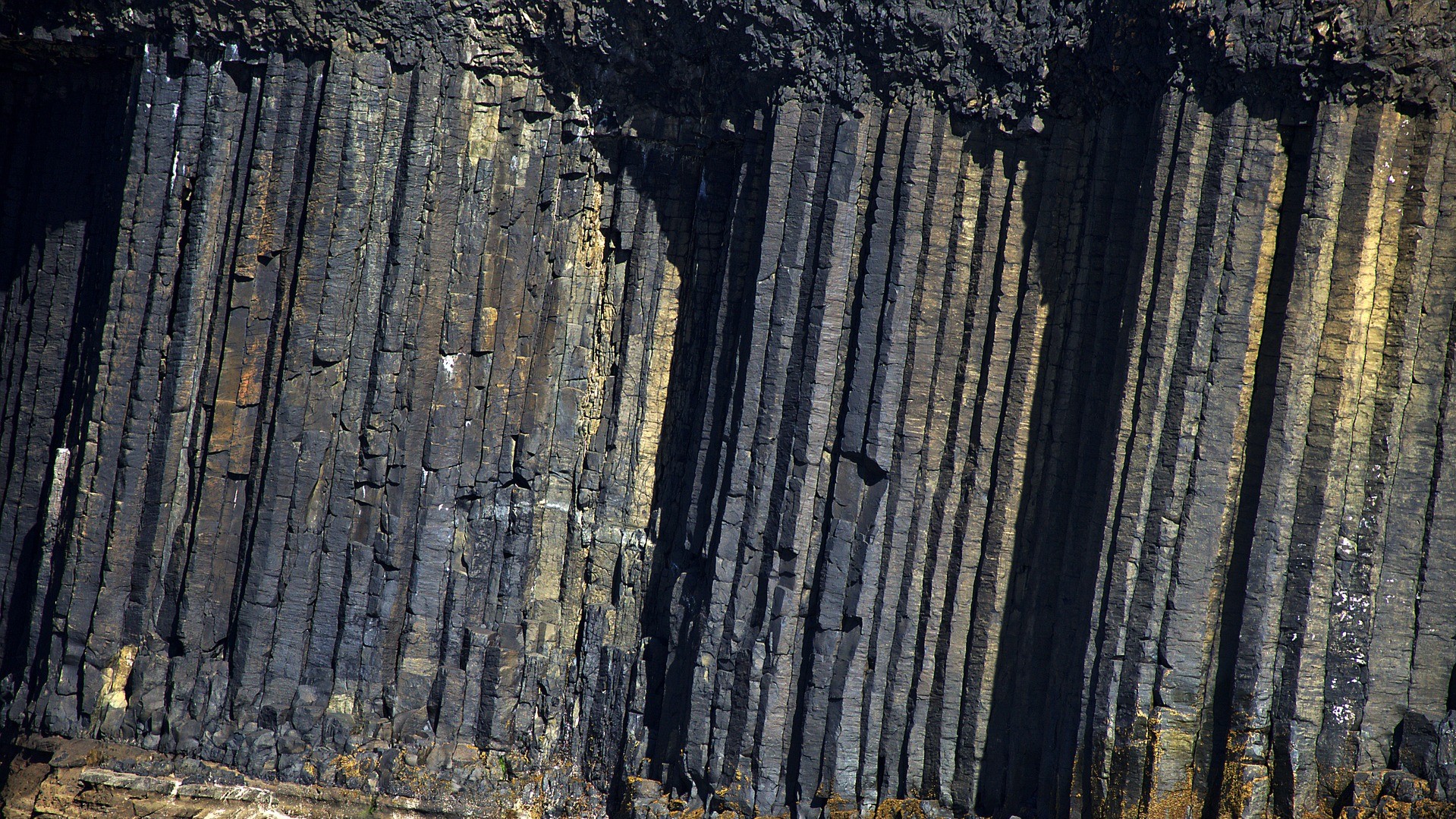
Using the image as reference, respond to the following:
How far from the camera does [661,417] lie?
7668 mm

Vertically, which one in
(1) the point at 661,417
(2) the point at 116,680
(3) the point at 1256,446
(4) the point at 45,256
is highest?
(4) the point at 45,256

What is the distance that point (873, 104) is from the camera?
676 cm

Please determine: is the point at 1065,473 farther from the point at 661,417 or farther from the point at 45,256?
the point at 45,256

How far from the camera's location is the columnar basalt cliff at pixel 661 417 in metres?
5.94

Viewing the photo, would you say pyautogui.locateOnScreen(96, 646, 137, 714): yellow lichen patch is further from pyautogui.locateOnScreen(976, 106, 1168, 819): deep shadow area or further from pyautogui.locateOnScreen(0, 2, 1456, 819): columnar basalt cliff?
pyautogui.locateOnScreen(976, 106, 1168, 819): deep shadow area

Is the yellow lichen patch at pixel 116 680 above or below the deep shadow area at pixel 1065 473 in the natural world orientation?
below

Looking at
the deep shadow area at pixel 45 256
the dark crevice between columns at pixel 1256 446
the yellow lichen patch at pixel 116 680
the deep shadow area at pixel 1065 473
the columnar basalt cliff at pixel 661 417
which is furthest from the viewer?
the deep shadow area at pixel 45 256

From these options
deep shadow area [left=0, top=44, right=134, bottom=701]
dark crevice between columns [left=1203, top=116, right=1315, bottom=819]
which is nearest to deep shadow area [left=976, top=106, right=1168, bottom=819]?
dark crevice between columns [left=1203, top=116, right=1315, bottom=819]

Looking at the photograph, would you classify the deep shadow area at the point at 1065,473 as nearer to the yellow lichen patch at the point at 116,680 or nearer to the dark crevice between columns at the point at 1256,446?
the dark crevice between columns at the point at 1256,446

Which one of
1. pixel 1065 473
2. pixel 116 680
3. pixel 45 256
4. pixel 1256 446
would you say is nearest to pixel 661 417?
pixel 1065 473

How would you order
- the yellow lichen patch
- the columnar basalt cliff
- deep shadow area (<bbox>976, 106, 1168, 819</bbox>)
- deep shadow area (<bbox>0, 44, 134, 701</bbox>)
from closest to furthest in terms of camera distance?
the columnar basalt cliff
deep shadow area (<bbox>976, 106, 1168, 819</bbox>)
the yellow lichen patch
deep shadow area (<bbox>0, 44, 134, 701</bbox>)

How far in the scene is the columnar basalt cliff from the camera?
19.5 ft

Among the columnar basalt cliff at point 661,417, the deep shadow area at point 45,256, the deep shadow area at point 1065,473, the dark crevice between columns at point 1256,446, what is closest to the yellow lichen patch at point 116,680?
the columnar basalt cliff at point 661,417

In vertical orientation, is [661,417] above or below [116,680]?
above
